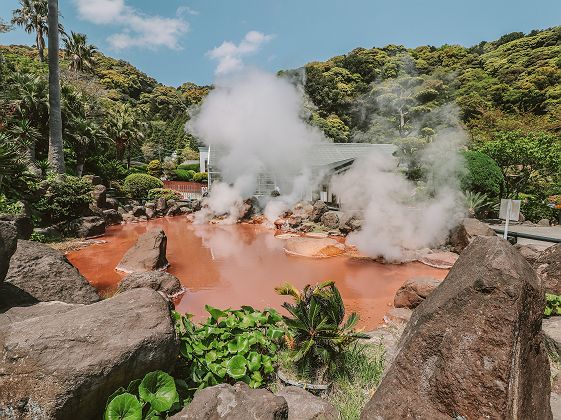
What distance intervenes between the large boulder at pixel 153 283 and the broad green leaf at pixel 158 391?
15.9 feet

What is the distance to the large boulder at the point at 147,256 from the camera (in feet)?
33.6

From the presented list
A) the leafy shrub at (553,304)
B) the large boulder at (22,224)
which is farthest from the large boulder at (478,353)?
the large boulder at (22,224)

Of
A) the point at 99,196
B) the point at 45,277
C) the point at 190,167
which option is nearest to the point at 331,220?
the point at 99,196

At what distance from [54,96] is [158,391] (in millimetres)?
16996

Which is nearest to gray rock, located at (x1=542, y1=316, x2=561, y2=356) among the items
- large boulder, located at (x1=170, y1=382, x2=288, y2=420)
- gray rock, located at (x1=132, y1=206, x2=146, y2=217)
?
large boulder, located at (x1=170, y1=382, x2=288, y2=420)

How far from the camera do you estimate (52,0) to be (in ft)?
48.7

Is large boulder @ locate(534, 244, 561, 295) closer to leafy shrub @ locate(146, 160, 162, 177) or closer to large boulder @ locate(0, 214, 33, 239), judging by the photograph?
large boulder @ locate(0, 214, 33, 239)

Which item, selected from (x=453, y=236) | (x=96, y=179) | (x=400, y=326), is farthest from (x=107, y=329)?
(x=96, y=179)

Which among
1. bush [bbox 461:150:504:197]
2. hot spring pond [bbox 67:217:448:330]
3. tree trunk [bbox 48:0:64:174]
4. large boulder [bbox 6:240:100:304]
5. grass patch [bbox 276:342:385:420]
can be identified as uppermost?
tree trunk [bbox 48:0:64:174]

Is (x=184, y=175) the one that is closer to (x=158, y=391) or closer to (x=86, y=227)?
(x=86, y=227)

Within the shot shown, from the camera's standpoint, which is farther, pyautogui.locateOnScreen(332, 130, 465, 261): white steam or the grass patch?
pyautogui.locateOnScreen(332, 130, 465, 261): white steam

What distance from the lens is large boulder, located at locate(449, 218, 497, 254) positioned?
38.3ft

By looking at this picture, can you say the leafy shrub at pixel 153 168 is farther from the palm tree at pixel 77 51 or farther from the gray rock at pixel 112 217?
the gray rock at pixel 112 217

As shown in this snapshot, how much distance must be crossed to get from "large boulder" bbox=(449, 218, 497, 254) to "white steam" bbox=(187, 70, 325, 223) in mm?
10932
